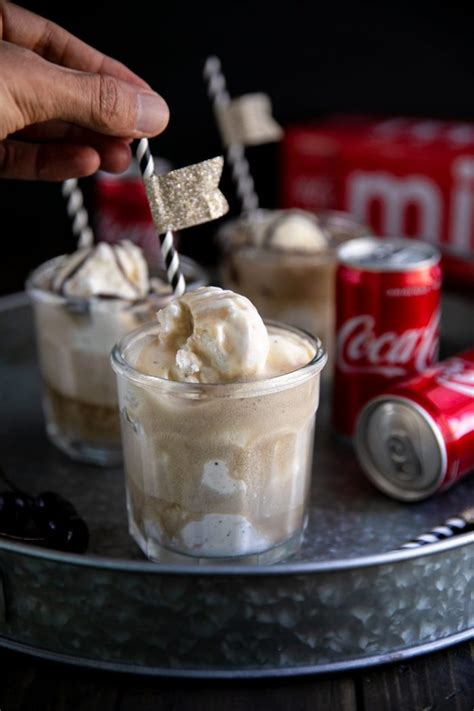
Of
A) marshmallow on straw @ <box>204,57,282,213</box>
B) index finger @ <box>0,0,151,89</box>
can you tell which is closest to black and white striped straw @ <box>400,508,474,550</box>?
index finger @ <box>0,0,151,89</box>

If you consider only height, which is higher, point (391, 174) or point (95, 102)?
point (95, 102)

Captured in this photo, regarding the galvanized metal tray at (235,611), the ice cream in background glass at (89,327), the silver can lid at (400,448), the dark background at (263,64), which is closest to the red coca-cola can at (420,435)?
the silver can lid at (400,448)

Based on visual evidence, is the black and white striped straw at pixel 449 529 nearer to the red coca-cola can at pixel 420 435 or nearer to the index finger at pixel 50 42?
the red coca-cola can at pixel 420 435

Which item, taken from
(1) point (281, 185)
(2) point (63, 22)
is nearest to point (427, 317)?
(1) point (281, 185)

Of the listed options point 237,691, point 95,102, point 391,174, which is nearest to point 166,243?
point 95,102

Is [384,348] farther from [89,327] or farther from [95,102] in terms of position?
[95,102]

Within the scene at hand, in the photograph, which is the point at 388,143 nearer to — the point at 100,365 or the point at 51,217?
the point at 51,217
